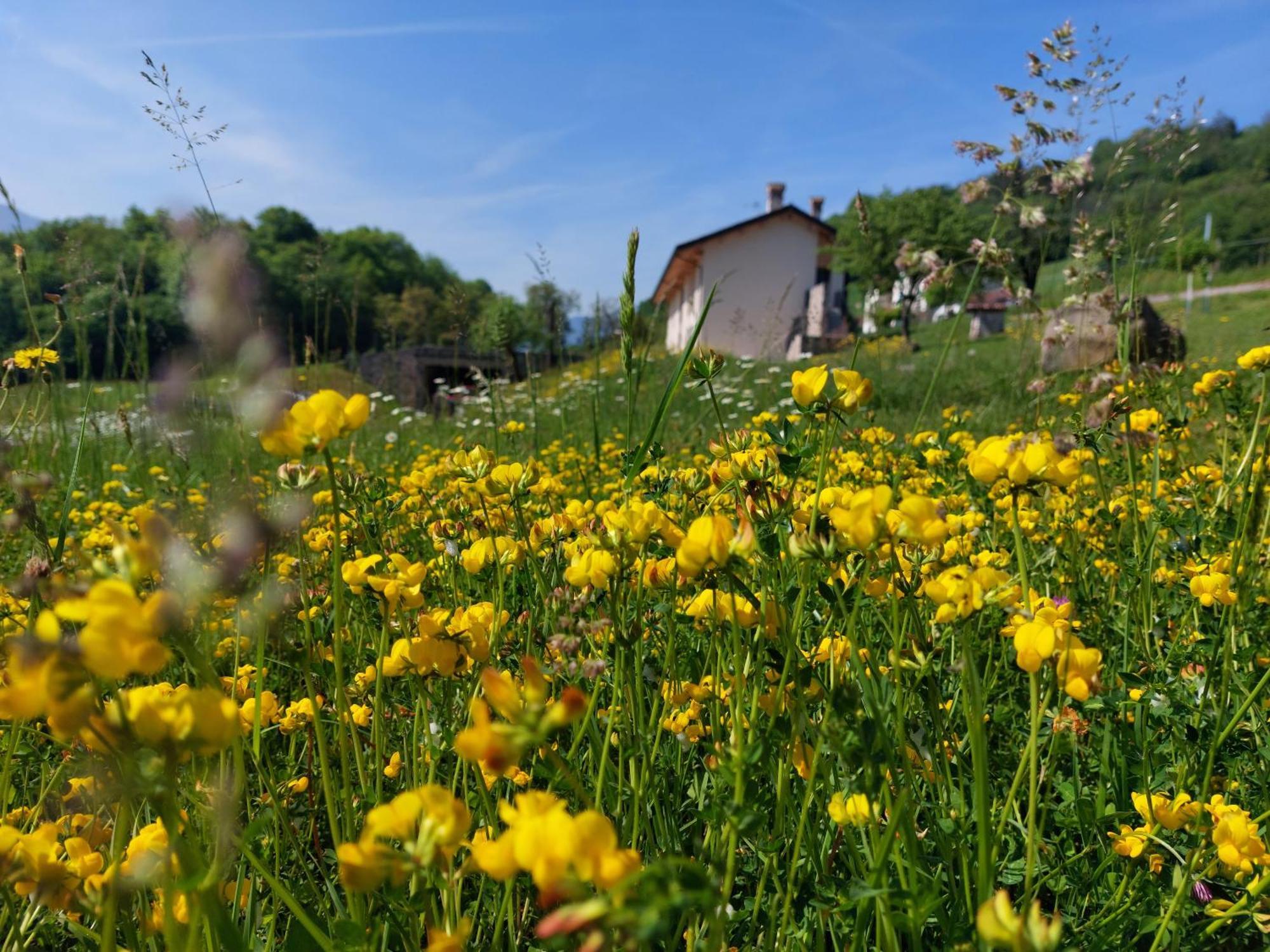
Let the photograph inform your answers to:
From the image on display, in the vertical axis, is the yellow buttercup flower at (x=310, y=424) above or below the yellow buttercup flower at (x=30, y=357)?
below

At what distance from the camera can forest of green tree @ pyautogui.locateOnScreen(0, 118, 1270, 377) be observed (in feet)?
11.6

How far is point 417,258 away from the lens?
75438 mm

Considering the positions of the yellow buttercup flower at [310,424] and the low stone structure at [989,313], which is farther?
the low stone structure at [989,313]

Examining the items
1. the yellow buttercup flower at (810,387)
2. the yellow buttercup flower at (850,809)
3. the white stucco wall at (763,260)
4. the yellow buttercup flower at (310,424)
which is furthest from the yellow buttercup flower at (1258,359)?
the white stucco wall at (763,260)

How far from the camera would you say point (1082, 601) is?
8.61 ft

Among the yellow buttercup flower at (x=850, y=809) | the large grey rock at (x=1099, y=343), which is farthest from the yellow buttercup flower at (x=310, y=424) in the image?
the large grey rock at (x=1099, y=343)

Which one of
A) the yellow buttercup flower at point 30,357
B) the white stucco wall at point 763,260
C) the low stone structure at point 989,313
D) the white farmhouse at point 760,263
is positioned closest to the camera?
the yellow buttercup flower at point 30,357

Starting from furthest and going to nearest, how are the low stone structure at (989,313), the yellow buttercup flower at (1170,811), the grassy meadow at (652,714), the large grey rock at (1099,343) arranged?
1. the low stone structure at (989,313)
2. the large grey rock at (1099,343)
3. the yellow buttercup flower at (1170,811)
4. the grassy meadow at (652,714)

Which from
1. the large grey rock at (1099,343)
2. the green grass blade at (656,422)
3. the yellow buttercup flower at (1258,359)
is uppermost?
the large grey rock at (1099,343)

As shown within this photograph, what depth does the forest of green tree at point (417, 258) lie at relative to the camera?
3523 millimetres

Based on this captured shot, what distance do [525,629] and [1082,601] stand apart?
1909 mm

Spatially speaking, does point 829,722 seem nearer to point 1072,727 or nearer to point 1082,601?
point 1072,727

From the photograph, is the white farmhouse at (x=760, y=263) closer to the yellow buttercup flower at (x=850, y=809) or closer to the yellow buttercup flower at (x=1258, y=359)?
the yellow buttercup flower at (x=1258, y=359)

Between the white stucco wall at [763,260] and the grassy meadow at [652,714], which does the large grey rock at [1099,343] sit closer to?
the grassy meadow at [652,714]
